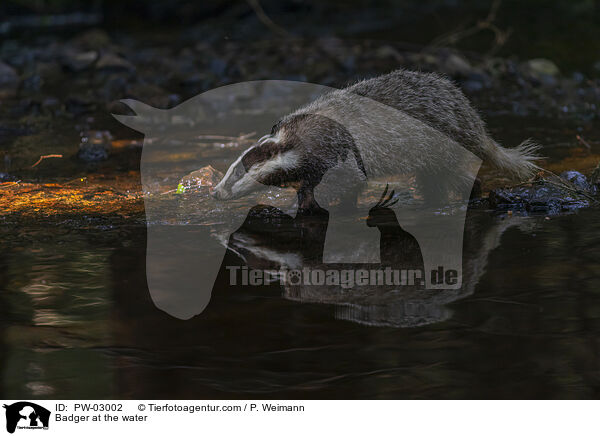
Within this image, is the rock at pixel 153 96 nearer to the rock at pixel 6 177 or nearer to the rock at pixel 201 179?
the rock at pixel 6 177

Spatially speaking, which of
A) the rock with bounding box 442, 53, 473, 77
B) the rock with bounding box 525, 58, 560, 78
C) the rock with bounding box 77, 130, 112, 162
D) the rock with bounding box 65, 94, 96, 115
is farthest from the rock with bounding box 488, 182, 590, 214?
the rock with bounding box 65, 94, 96, 115

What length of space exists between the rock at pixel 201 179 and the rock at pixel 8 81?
7.13 m

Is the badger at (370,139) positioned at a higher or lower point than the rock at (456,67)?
lower

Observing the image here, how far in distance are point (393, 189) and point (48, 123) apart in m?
5.93

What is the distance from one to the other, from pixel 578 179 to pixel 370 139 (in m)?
1.93

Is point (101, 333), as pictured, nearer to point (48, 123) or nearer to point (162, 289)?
point (162, 289)

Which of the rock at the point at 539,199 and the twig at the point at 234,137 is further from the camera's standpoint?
the twig at the point at 234,137

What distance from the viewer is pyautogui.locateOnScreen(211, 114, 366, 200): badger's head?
6539mm

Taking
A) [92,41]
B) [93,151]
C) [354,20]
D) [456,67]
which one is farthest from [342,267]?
[354,20]

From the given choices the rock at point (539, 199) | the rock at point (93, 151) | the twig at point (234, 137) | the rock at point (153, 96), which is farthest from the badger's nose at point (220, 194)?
the rock at point (153, 96)

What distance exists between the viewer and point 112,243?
5.96 metres

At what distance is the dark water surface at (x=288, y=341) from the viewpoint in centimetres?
382

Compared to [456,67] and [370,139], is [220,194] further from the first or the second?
[456,67]
